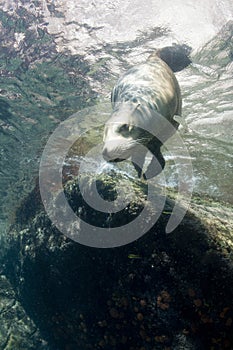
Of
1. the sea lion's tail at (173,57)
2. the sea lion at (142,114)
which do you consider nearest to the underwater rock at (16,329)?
the sea lion at (142,114)

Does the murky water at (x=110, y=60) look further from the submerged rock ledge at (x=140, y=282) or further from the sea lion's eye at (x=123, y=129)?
the sea lion's eye at (x=123, y=129)

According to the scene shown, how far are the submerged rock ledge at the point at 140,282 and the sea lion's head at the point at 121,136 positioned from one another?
1.53m

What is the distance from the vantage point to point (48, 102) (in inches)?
452

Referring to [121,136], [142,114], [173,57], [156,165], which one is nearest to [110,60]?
[173,57]

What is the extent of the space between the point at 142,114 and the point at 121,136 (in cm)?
65

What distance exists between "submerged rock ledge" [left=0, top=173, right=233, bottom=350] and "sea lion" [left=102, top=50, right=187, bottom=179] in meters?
1.18

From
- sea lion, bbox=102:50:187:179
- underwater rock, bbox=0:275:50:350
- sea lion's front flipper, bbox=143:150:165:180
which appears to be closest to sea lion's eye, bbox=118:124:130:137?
sea lion, bbox=102:50:187:179

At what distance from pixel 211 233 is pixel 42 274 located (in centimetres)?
519

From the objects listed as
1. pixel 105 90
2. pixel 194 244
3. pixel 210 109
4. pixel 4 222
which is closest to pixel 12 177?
pixel 4 222

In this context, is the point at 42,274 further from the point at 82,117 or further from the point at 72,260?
the point at 82,117

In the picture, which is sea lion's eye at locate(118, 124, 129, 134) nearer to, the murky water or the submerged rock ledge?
the submerged rock ledge

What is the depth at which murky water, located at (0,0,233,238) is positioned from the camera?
30.3ft

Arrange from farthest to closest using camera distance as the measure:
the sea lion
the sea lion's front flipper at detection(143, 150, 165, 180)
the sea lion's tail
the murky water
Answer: the murky water < the sea lion's tail < the sea lion's front flipper at detection(143, 150, 165, 180) < the sea lion

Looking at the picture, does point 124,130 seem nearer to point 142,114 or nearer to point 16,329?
point 142,114
